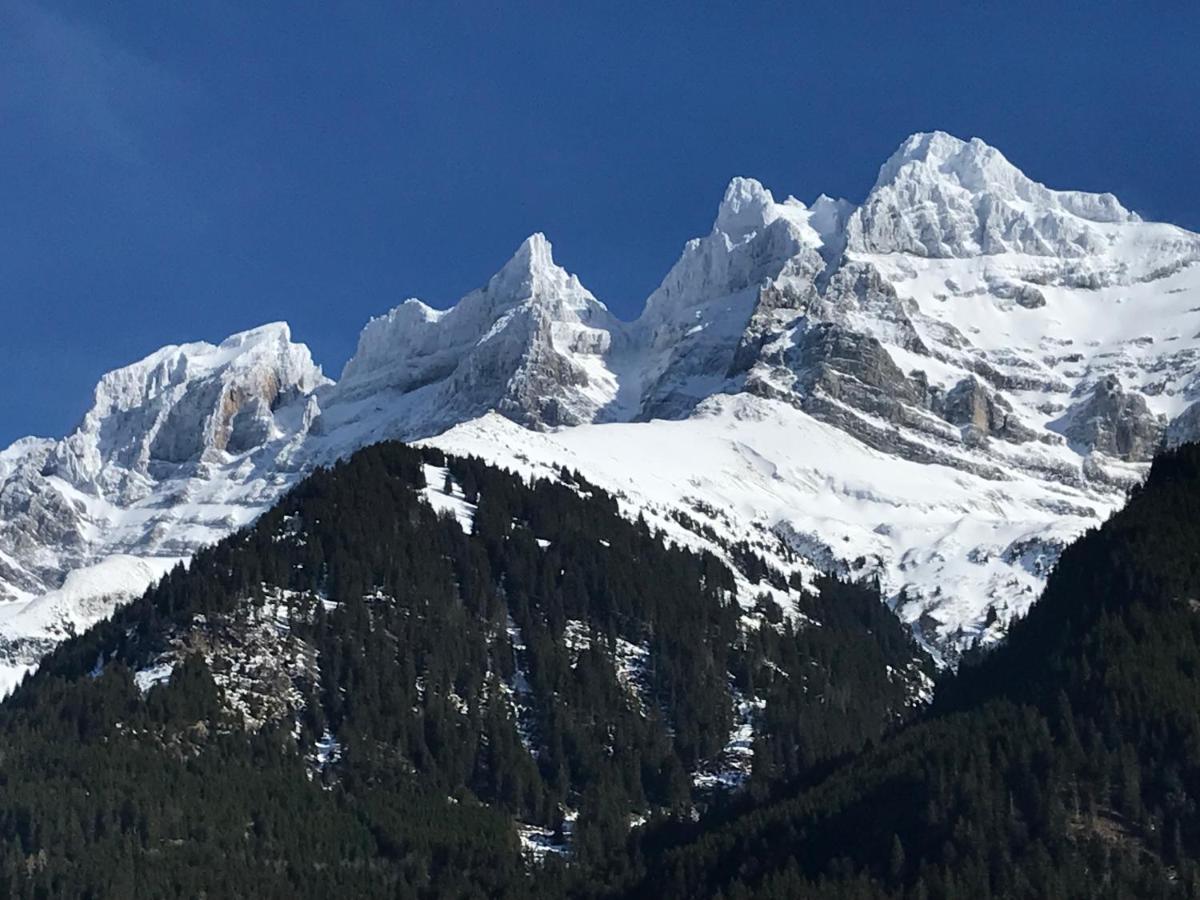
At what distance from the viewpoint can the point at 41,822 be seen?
195 m

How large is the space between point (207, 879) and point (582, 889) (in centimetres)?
2719

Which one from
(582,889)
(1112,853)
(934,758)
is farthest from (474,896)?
(1112,853)

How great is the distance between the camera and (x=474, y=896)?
193250mm

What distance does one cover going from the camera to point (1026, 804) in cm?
17488

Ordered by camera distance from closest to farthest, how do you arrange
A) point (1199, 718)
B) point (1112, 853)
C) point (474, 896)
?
point (1112, 853)
point (1199, 718)
point (474, 896)

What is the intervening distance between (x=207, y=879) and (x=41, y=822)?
1407cm

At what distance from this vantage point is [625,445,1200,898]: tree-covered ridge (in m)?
167

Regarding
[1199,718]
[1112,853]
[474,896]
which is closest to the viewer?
[1112,853]

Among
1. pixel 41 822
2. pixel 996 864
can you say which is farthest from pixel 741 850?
pixel 41 822

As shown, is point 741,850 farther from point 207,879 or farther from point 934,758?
point 207,879

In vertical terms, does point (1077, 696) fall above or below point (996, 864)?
above

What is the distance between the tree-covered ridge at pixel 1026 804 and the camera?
549 ft

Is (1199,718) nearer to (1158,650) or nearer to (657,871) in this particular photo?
(1158,650)

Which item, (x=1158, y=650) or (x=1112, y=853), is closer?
(x=1112, y=853)
